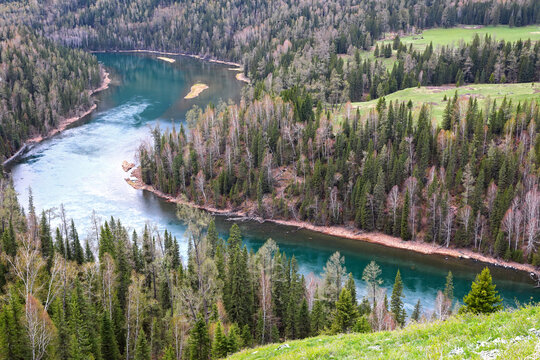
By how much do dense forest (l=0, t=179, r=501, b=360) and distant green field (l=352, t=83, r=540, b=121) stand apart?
78129 mm

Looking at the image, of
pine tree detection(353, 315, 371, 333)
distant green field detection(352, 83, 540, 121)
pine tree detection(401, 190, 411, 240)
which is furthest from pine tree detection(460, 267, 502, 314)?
distant green field detection(352, 83, 540, 121)

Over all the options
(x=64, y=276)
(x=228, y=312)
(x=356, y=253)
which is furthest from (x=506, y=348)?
(x=356, y=253)

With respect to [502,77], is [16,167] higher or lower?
lower

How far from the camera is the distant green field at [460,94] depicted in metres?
142

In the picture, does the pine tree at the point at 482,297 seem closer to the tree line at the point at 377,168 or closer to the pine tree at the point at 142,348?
the pine tree at the point at 142,348

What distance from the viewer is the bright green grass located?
27.1 meters

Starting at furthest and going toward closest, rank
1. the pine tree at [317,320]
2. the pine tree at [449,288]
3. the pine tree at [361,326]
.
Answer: the pine tree at [449,288]
the pine tree at [317,320]
the pine tree at [361,326]

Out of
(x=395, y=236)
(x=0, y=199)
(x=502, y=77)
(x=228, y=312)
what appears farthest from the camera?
(x=502, y=77)

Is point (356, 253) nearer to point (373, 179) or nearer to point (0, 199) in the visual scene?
point (373, 179)

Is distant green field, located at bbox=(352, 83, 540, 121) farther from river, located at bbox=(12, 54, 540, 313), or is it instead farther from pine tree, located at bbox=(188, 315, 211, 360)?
pine tree, located at bbox=(188, 315, 211, 360)

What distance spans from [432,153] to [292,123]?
4232 centimetres

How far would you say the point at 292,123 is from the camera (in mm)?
142125

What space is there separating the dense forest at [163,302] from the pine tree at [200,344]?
13cm

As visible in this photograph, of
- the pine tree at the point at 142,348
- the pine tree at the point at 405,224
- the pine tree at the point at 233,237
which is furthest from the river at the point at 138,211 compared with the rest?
the pine tree at the point at 142,348
